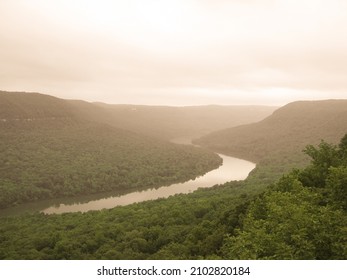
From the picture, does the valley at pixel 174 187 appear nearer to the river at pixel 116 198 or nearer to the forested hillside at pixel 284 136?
the forested hillside at pixel 284 136

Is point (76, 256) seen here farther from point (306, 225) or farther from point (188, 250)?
point (306, 225)

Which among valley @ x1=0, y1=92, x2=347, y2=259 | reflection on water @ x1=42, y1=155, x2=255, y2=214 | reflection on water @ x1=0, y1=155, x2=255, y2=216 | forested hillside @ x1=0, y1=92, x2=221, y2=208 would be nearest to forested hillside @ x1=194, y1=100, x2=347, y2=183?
valley @ x1=0, y1=92, x2=347, y2=259

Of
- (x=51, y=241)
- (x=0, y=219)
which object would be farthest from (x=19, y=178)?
(x=51, y=241)

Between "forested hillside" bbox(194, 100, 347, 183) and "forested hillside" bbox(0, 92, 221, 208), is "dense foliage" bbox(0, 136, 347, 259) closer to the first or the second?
"forested hillside" bbox(0, 92, 221, 208)

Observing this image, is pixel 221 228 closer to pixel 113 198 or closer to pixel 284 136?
pixel 113 198

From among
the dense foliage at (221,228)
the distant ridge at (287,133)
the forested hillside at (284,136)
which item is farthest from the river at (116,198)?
the distant ridge at (287,133)

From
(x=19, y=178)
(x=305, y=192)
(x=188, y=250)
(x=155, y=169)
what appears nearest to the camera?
(x=305, y=192)
